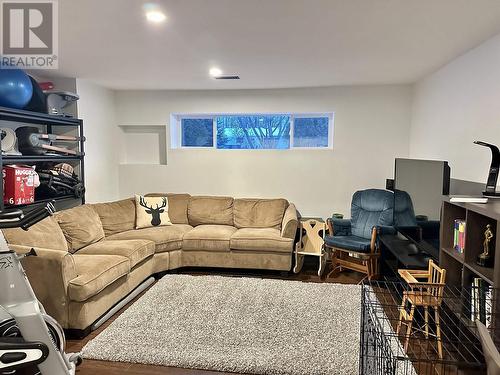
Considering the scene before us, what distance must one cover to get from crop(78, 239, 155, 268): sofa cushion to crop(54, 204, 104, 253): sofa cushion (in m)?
0.09

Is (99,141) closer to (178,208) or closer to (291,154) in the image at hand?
(178,208)

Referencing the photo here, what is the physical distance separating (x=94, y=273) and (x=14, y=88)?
5.94 feet

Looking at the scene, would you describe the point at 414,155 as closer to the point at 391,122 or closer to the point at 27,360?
the point at 391,122

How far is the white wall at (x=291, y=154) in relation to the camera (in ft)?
15.5

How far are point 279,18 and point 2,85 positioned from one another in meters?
2.50

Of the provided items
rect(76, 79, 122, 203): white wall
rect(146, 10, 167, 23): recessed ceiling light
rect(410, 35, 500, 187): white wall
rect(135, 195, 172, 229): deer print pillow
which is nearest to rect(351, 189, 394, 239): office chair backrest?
rect(410, 35, 500, 187): white wall

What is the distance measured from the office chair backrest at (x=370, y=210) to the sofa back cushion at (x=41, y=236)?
3.29m

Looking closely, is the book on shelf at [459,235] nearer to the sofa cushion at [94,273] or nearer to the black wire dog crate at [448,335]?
the black wire dog crate at [448,335]

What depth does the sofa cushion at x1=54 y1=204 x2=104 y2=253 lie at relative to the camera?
3.63 m

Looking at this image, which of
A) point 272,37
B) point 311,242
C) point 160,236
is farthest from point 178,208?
point 272,37

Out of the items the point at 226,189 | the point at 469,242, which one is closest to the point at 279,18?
the point at 469,242

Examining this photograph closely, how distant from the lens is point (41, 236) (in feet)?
10.3

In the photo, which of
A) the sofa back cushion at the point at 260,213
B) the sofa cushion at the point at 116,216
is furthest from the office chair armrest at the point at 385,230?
the sofa cushion at the point at 116,216

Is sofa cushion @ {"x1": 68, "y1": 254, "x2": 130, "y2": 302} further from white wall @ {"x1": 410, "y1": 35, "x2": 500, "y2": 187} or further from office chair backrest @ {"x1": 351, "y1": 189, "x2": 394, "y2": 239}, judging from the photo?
white wall @ {"x1": 410, "y1": 35, "x2": 500, "y2": 187}
